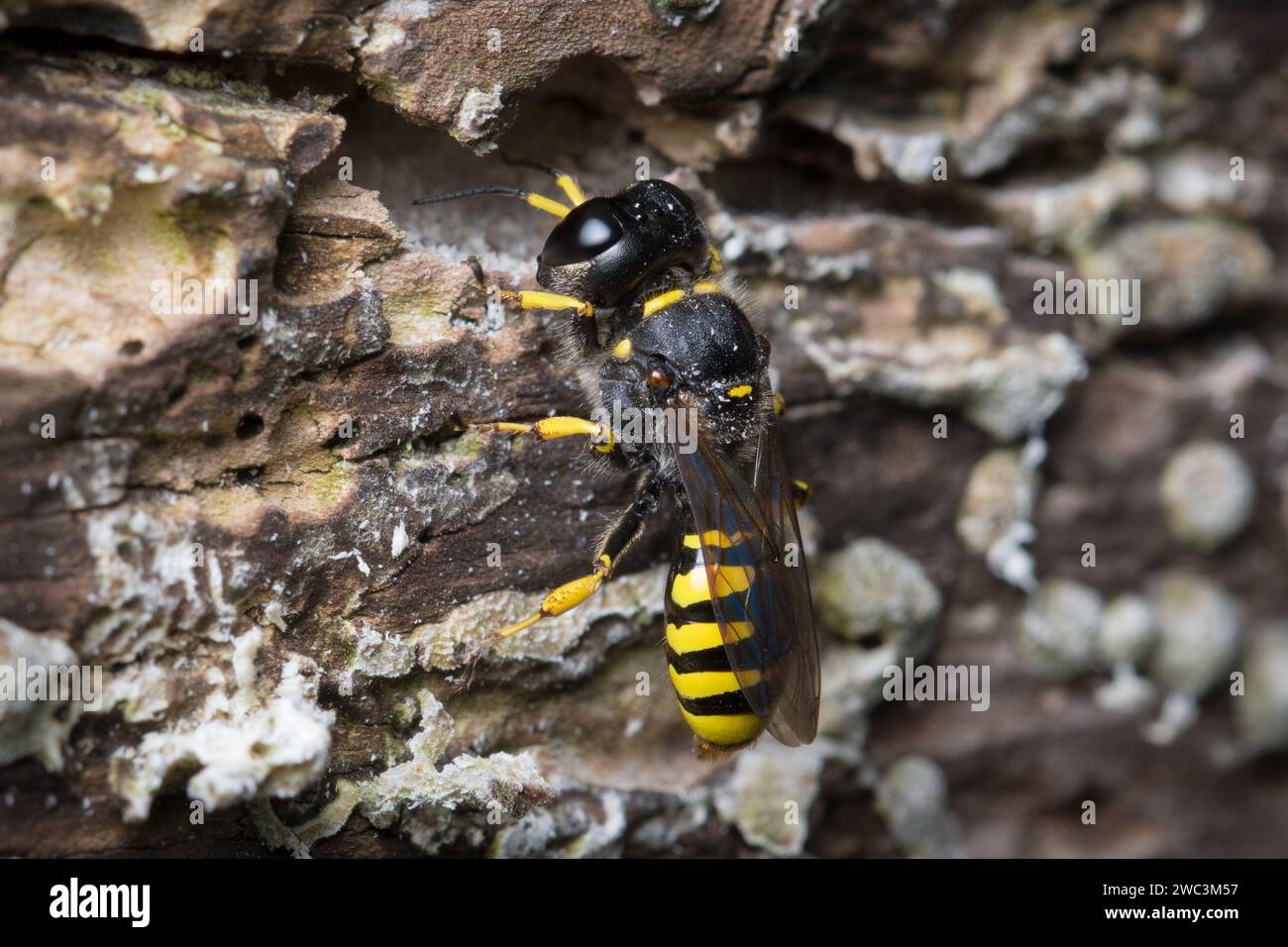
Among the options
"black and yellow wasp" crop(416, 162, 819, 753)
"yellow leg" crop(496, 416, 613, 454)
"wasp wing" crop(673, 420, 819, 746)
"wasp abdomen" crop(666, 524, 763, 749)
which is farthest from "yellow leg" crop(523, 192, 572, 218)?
"wasp abdomen" crop(666, 524, 763, 749)

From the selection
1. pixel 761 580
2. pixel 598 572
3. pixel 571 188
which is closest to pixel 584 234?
pixel 571 188

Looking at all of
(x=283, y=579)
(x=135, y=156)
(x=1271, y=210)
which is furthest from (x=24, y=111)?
(x=1271, y=210)

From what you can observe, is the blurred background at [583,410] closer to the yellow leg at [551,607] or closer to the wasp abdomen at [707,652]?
the yellow leg at [551,607]

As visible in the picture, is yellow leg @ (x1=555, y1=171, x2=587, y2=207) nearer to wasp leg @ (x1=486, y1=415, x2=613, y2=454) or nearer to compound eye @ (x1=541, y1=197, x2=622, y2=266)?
compound eye @ (x1=541, y1=197, x2=622, y2=266)

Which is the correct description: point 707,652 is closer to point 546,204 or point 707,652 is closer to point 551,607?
point 551,607

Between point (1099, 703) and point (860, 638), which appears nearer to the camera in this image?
point (860, 638)

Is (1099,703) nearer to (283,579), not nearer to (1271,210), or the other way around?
(1271,210)
